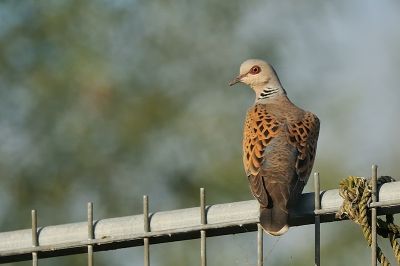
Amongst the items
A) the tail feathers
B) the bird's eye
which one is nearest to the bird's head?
the bird's eye

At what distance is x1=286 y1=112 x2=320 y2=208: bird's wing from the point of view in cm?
451

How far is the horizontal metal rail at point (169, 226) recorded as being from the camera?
2.98m

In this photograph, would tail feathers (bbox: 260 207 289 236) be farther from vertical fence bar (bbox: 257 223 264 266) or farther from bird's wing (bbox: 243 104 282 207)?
bird's wing (bbox: 243 104 282 207)

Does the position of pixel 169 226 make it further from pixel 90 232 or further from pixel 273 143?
pixel 273 143

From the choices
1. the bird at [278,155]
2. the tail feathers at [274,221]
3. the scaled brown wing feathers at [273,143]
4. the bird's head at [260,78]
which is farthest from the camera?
the bird's head at [260,78]

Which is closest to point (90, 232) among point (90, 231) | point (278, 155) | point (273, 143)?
point (90, 231)

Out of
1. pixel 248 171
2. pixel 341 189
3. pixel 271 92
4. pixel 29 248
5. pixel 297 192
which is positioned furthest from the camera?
pixel 271 92

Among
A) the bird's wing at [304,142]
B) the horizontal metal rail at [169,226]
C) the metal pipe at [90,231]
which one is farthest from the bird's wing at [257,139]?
the metal pipe at [90,231]

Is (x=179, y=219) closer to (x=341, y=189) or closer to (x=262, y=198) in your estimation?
(x=341, y=189)

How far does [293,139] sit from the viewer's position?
4.91 metres

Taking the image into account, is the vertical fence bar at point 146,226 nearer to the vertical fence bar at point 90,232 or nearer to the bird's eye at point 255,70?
the vertical fence bar at point 90,232

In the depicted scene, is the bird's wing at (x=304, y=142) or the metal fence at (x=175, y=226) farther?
the bird's wing at (x=304, y=142)

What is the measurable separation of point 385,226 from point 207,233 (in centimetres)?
63

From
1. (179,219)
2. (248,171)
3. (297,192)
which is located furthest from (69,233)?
(248,171)
